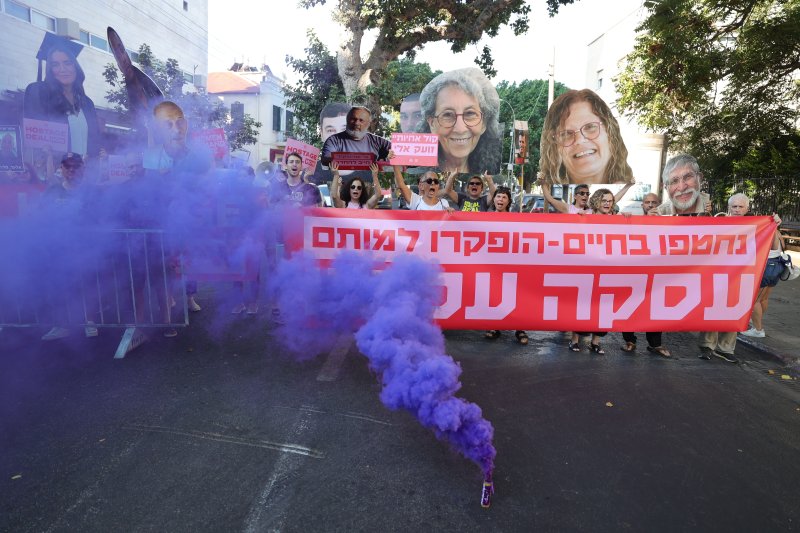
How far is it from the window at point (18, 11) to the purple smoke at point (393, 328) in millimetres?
13828

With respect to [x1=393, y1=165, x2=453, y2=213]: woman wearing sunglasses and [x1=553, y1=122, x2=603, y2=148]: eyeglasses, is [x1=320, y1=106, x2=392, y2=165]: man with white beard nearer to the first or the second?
[x1=393, y1=165, x2=453, y2=213]: woman wearing sunglasses

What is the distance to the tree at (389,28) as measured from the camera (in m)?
11.7

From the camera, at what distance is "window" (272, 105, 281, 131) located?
36094 mm

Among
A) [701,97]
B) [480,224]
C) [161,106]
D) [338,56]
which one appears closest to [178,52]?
[338,56]

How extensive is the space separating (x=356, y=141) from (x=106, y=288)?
3.54 meters

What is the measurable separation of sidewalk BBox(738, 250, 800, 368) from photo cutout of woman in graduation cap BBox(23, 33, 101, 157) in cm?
880

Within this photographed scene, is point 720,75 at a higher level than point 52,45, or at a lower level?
higher

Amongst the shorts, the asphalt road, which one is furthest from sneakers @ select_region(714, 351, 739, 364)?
the shorts

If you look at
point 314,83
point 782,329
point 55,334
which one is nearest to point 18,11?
point 314,83

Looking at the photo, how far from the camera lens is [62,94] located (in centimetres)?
688

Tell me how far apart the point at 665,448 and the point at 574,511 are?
43.1 inches

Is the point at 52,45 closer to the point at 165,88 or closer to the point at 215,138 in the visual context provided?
the point at 215,138

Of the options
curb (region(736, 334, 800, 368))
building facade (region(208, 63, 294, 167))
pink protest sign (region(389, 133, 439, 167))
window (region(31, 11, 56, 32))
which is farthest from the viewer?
building facade (region(208, 63, 294, 167))

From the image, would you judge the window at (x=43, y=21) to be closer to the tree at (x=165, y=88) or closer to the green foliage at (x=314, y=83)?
the tree at (x=165, y=88)
